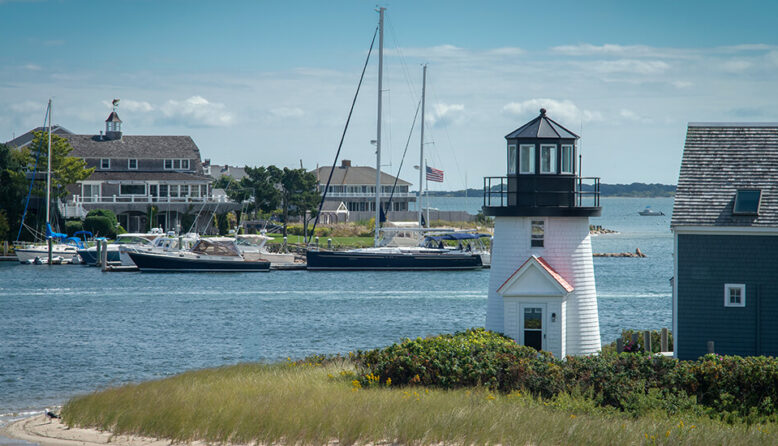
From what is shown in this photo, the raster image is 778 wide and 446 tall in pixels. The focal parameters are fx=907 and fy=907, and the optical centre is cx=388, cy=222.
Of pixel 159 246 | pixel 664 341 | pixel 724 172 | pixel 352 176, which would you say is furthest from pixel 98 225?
pixel 724 172

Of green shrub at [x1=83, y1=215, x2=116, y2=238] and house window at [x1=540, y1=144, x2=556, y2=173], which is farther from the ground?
house window at [x1=540, y1=144, x2=556, y2=173]

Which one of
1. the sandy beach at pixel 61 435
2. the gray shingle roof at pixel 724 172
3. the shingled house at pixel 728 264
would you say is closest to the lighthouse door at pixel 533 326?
the shingled house at pixel 728 264

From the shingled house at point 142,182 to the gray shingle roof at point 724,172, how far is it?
6113 centimetres

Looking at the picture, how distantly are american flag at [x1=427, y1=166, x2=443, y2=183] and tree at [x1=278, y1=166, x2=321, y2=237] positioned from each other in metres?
19.1

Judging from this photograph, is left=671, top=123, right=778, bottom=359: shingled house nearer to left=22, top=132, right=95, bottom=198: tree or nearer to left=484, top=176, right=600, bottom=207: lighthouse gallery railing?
left=484, top=176, right=600, bottom=207: lighthouse gallery railing

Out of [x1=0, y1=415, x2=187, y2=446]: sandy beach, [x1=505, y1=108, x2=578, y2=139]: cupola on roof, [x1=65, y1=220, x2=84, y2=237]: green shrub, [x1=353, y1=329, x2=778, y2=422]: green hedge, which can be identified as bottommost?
[x1=0, y1=415, x2=187, y2=446]: sandy beach

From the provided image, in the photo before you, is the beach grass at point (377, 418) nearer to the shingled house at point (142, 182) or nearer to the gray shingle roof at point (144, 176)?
the shingled house at point (142, 182)

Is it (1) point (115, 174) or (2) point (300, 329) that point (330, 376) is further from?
(1) point (115, 174)

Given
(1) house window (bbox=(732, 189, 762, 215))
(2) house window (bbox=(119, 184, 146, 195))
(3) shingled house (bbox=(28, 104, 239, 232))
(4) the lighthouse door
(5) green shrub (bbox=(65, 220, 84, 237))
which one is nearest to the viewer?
(1) house window (bbox=(732, 189, 762, 215))

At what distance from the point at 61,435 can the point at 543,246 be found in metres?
11.9

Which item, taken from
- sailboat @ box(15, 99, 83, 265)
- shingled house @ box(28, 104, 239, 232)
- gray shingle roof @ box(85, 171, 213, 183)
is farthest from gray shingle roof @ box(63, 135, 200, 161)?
sailboat @ box(15, 99, 83, 265)

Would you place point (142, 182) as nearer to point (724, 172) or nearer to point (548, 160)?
point (548, 160)

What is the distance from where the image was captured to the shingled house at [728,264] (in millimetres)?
20641

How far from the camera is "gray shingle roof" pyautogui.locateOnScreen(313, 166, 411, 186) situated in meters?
116
